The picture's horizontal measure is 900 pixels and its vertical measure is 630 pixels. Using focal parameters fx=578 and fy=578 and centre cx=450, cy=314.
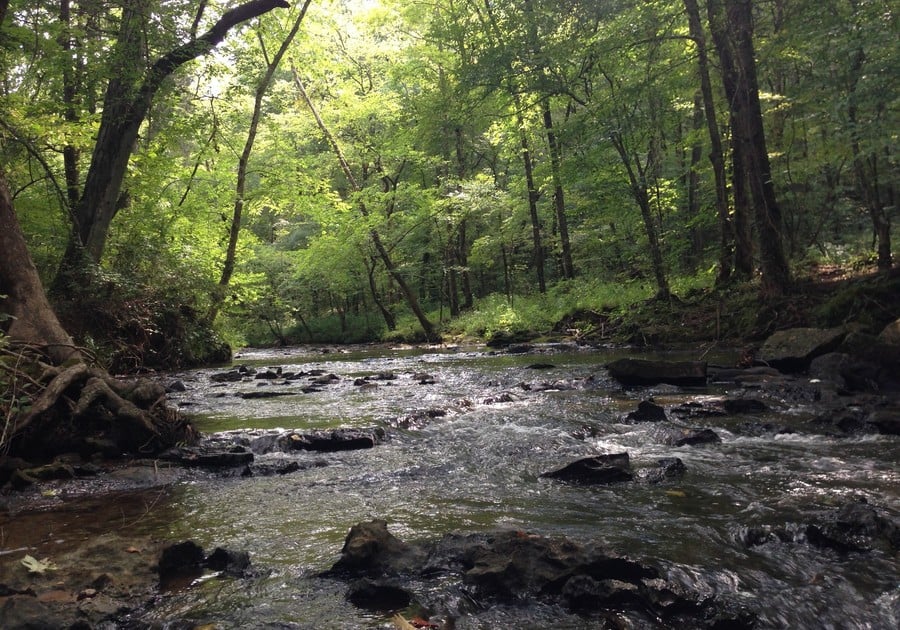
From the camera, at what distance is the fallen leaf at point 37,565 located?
3381mm

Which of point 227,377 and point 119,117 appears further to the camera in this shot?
point 227,377

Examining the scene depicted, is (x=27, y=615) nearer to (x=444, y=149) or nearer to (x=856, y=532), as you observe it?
(x=856, y=532)

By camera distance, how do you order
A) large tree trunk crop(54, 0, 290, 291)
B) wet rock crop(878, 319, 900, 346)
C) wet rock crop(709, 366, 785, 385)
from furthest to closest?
large tree trunk crop(54, 0, 290, 291) → wet rock crop(709, 366, 785, 385) → wet rock crop(878, 319, 900, 346)

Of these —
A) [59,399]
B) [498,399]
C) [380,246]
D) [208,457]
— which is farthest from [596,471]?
[380,246]

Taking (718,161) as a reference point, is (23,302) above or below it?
below

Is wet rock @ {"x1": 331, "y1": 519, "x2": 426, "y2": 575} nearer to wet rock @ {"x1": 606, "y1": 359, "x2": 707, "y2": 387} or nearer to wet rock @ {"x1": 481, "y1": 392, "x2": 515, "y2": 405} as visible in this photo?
wet rock @ {"x1": 481, "y1": 392, "x2": 515, "y2": 405}

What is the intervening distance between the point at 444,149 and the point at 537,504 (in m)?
28.8

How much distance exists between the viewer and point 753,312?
13969mm

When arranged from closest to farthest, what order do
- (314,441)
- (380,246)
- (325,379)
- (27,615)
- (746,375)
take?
1. (27,615)
2. (314,441)
3. (746,375)
4. (325,379)
5. (380,246)

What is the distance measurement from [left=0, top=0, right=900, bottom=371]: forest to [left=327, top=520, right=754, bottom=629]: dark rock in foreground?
717 centimetres

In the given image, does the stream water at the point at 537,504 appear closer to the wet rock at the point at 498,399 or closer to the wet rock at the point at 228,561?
the wet rock at the point at 228,561

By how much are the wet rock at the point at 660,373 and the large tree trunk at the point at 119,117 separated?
10.7m

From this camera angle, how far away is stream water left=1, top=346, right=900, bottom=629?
313 centimetres

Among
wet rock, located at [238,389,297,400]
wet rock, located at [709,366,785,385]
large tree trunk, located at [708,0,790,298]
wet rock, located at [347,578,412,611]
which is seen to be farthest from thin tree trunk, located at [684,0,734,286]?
wet rock, located at [347,578,412,611]
